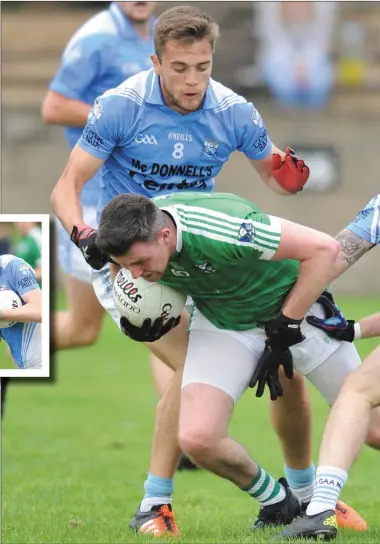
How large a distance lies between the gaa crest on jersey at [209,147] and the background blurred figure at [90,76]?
167cm

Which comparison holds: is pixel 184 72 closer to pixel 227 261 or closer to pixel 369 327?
pixel 227 261

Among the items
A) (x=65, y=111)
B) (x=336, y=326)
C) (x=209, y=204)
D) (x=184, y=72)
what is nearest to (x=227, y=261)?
(x=209, y=204)

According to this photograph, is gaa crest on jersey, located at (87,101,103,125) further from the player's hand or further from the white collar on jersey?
the player's hand

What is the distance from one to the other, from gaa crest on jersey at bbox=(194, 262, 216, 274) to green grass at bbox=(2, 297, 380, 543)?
0.97m

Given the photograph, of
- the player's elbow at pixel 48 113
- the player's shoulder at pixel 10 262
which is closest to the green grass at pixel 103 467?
the player's shoulder at pixel 10 262

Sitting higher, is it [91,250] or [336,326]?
[91,250]

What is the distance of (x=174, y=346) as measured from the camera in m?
6.10

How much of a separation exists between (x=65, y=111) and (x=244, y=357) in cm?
270

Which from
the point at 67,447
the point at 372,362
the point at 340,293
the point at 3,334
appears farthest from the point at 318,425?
the point at 340,293

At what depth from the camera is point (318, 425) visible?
10.4 metres

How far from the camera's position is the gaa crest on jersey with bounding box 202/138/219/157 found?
244 inches

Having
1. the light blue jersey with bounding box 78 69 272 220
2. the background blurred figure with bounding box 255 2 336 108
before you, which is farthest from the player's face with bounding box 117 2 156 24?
the background blurred figure with bounding box 255 2 336 108

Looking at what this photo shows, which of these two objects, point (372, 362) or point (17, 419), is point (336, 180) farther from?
point (372, 362)

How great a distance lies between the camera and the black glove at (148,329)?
5.65 meters
